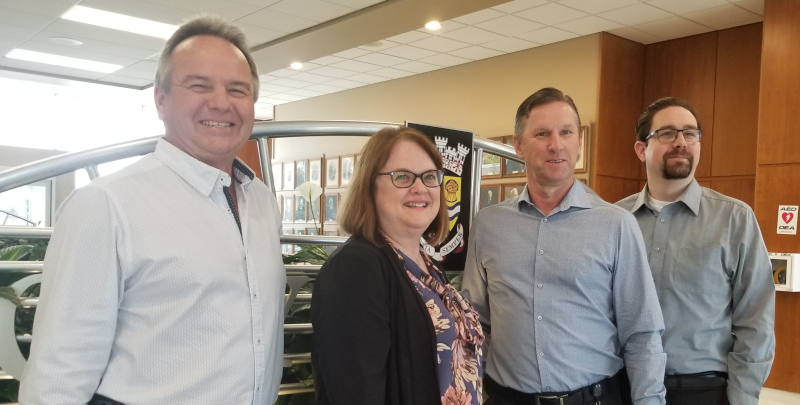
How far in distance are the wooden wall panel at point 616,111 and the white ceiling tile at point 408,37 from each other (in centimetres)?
192

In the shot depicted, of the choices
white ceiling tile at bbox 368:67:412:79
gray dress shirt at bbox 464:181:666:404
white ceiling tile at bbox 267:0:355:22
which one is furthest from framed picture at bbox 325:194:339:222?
gray dress shirt at bbox 464:181:666:404

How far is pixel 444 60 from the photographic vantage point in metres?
8.28

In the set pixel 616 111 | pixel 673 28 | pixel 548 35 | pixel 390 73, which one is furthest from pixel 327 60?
pixel 673 28

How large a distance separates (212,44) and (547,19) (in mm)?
5494

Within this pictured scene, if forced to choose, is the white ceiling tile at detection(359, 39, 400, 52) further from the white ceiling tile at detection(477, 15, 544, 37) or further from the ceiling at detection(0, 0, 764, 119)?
the white ceiling tile at detection(477, 15, 544, 37)

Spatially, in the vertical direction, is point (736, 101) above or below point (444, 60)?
below

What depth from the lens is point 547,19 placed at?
6.37 meters

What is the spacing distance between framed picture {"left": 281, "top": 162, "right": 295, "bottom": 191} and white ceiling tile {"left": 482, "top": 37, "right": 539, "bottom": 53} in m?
5.12

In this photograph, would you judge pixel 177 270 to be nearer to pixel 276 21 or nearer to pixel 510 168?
pixel 276 21

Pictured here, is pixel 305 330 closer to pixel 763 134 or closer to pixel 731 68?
pixel 763 134

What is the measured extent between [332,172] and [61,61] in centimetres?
415

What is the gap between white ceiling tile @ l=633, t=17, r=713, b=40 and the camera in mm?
6359

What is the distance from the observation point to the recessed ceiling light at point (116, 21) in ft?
22.1

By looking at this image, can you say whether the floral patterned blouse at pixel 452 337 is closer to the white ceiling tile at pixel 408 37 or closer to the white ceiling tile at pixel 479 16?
the white ceiling tile at pixel 479 16
